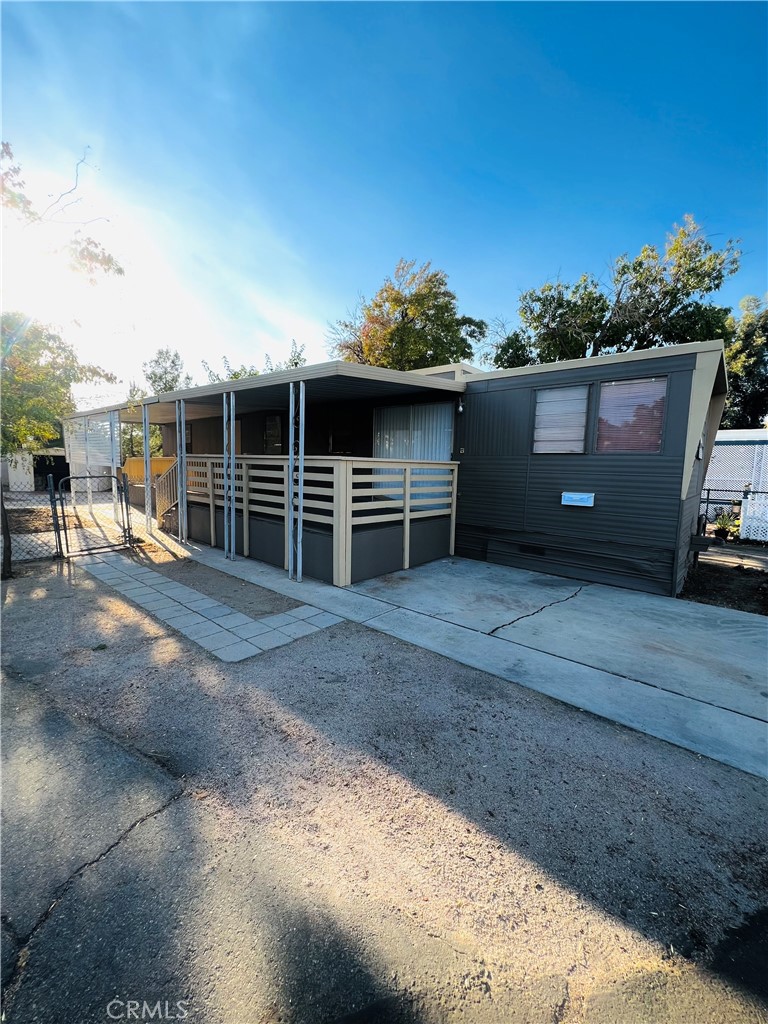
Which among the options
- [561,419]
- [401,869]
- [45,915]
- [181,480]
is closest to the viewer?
[45,915]

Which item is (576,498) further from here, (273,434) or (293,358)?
(293,358)

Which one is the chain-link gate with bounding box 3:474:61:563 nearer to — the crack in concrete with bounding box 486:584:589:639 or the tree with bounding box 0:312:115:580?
the tree with bounding box 0:312:115:580

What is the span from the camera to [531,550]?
636 centimetres

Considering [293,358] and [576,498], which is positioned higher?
[293,358]

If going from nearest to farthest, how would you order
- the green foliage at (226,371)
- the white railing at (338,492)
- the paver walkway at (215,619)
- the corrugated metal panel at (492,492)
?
the paver walkway at (215,619) < the white railing at (338,492) < the corrugated metal panel at (492,492) < the green foliage at (226,371)

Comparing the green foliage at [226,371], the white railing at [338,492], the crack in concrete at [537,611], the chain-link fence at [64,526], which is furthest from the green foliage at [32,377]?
the green foliage at [226,371]

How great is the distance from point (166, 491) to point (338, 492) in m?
5.84

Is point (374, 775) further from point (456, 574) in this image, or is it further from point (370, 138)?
point (370, 138)

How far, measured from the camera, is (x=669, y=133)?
10289mm

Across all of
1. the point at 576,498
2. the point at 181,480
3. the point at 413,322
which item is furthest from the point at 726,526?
the point at 413,322

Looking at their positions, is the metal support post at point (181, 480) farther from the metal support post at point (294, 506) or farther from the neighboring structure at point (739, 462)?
the neighboring structure at point (739, 462)

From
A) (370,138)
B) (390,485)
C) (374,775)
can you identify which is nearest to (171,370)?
(370,138)

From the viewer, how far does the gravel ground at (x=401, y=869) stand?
48.4 inches

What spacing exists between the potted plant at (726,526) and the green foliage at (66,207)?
1295 centimetres
